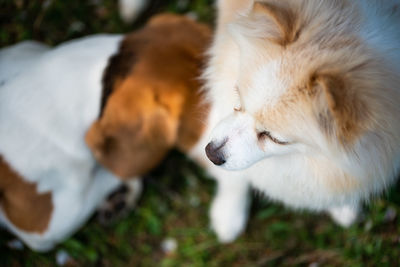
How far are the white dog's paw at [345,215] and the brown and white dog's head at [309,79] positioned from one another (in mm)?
1356

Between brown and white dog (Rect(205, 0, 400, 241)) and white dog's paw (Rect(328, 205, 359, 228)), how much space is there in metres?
1.00

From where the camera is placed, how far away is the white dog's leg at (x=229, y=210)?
257 cm

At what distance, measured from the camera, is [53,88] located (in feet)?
7.52

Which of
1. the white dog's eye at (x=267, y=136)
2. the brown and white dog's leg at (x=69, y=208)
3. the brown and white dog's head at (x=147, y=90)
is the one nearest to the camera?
the white dog's eye at (x=267, y=136)

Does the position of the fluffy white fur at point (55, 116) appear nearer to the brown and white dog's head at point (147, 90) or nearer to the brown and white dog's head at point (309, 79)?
the brown and white dog's head at point (147, 90)

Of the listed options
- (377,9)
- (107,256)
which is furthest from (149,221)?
(377,9)

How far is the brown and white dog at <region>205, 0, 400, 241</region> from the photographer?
1.21 metres

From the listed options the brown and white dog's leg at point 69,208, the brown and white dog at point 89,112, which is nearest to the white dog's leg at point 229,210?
the brown and white dog at point 89,112

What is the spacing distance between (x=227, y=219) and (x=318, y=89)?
5.40ft

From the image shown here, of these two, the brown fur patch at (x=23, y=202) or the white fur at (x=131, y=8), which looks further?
the white fur at (x=131, y=8)

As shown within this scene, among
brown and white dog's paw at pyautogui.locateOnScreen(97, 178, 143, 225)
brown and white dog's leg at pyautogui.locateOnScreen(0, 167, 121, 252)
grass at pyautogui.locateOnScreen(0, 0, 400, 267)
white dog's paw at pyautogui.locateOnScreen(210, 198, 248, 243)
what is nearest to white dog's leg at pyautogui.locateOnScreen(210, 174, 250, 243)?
white dog's paw at pyautogui.locateOnScreen(210, 198, 248, 243)

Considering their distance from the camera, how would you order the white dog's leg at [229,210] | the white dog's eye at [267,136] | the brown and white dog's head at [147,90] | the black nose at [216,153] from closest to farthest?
1. the white dog's eye at [267,136]
2. the black nose at [216,153]
3. the brown and white dog's head at [147,90]
4. the white dog's leg at [229,210]

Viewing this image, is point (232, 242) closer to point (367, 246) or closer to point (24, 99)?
point (367, 246)

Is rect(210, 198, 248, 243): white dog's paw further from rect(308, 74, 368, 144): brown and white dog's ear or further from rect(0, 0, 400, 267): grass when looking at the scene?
rect(308, 74, 368, 144): brown and white dog's ear
